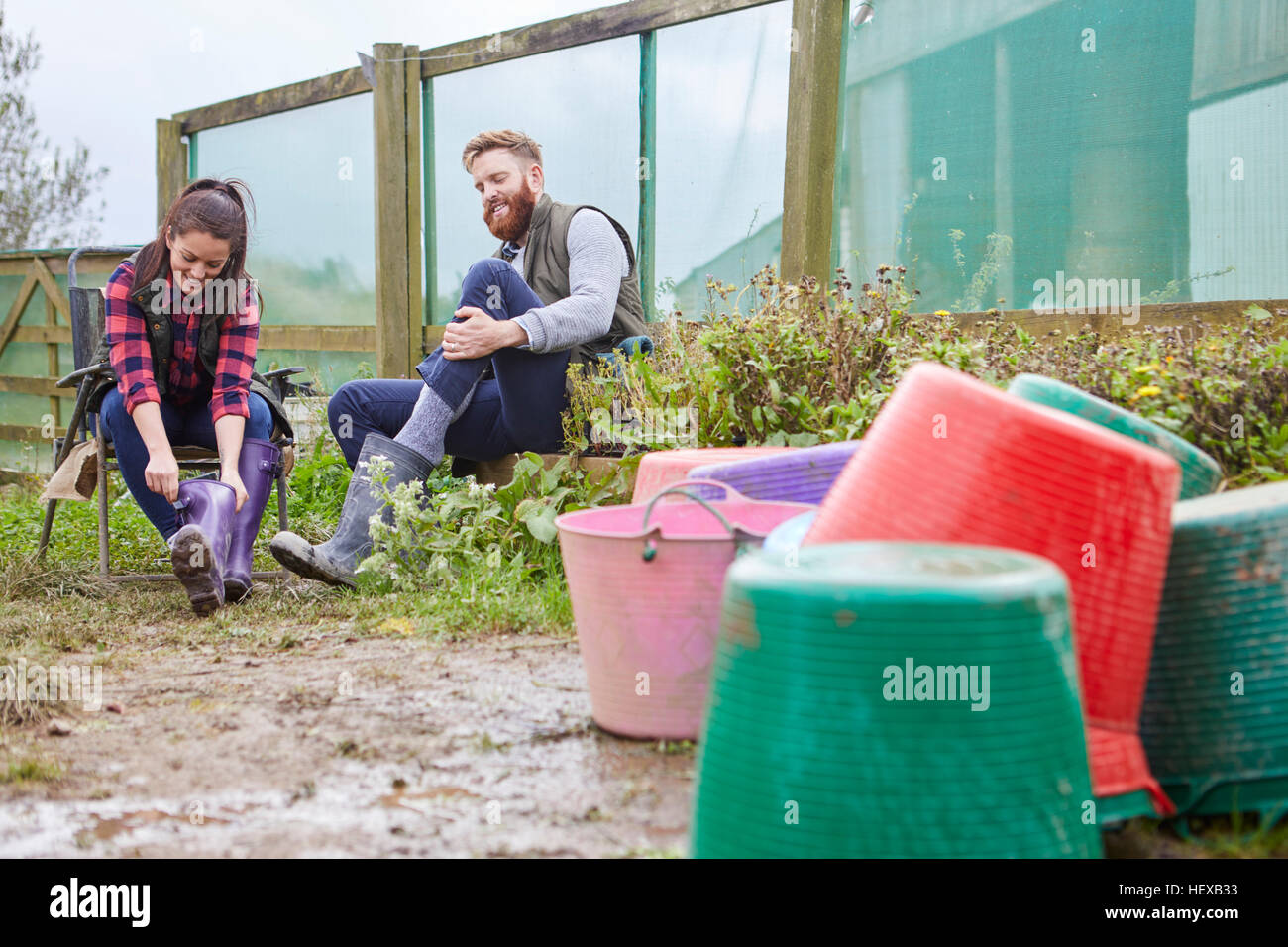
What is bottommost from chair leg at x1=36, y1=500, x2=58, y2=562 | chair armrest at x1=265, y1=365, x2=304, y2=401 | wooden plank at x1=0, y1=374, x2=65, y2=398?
chair leg at x1=36, y1=500, x2=58, y2=562

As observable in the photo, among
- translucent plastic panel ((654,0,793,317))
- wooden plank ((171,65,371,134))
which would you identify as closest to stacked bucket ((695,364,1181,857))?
translucent plastic panel ((654,0,793,317))

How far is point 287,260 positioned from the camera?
695 centimetres

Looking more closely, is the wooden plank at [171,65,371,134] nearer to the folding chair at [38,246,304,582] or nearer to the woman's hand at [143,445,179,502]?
the folding chair at [38,246,304,582]

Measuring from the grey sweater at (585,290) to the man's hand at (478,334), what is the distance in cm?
6

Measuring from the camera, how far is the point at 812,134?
13.6ft

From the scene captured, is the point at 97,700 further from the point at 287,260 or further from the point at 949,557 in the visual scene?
the point at 287,260

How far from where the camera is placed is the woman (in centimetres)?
368

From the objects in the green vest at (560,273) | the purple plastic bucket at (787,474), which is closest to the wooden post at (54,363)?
the green vest at (560,273)

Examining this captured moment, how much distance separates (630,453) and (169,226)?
183 centimetres

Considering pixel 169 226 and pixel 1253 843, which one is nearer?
pixel 1253 843

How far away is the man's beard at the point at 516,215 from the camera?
4.37 metres

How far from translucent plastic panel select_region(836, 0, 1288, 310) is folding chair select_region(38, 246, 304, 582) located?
8.22 ft

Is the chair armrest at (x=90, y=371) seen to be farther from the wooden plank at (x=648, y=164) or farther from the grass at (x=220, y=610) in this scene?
the wooden plank at (x=648, y=164)

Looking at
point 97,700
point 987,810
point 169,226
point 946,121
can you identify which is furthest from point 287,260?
point 987,810
